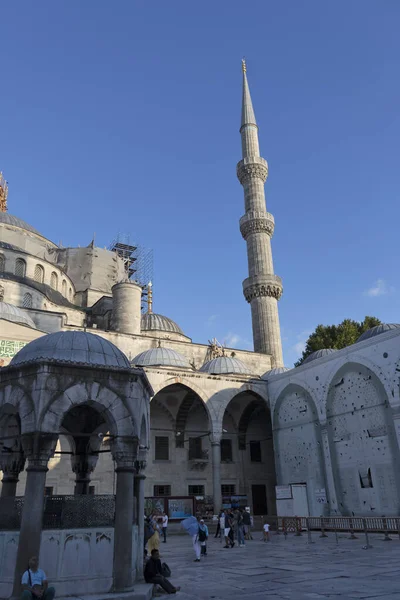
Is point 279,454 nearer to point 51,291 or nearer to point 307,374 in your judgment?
point 307,374

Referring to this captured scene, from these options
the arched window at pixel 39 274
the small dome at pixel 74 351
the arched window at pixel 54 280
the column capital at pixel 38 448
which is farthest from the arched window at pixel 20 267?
the column capital at pixel 38 448

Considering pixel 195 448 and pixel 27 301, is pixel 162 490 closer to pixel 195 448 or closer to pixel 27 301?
pixel 195 448

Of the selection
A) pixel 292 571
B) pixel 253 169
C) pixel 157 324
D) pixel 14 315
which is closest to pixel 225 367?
pixel 157 324

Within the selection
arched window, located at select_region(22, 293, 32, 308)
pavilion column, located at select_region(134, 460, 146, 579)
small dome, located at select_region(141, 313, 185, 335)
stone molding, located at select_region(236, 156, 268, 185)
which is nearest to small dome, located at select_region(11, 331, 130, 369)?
pavilion column, located at select_region(134, 460, 146, 579)

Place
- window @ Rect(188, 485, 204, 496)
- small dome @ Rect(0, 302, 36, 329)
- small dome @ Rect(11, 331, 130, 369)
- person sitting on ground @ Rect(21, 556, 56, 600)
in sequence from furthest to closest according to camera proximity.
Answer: window @ Rect(188, 485, 204, 496) → small dome @ Rect(0, 302, 36, 329) → small dome @ Rect(11, 331, 130, 369) → person sitting on ground @ Rect(21, 556, 56, 600)

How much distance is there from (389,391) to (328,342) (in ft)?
54.7

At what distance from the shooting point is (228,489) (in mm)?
24016

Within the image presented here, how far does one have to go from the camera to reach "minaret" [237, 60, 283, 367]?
29312 millimetres

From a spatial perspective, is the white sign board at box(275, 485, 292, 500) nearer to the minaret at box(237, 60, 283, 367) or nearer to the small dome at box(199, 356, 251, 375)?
the small dome at box(199, 356, 251, 375)

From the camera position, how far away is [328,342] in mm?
33219

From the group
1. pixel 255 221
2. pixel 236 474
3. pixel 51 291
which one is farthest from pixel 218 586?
pixel 255 221

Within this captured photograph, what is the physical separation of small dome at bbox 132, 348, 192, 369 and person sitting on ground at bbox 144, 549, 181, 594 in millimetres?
15445

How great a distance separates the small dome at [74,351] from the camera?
23.6 feet

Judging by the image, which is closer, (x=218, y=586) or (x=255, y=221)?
(x=218, y=586)
